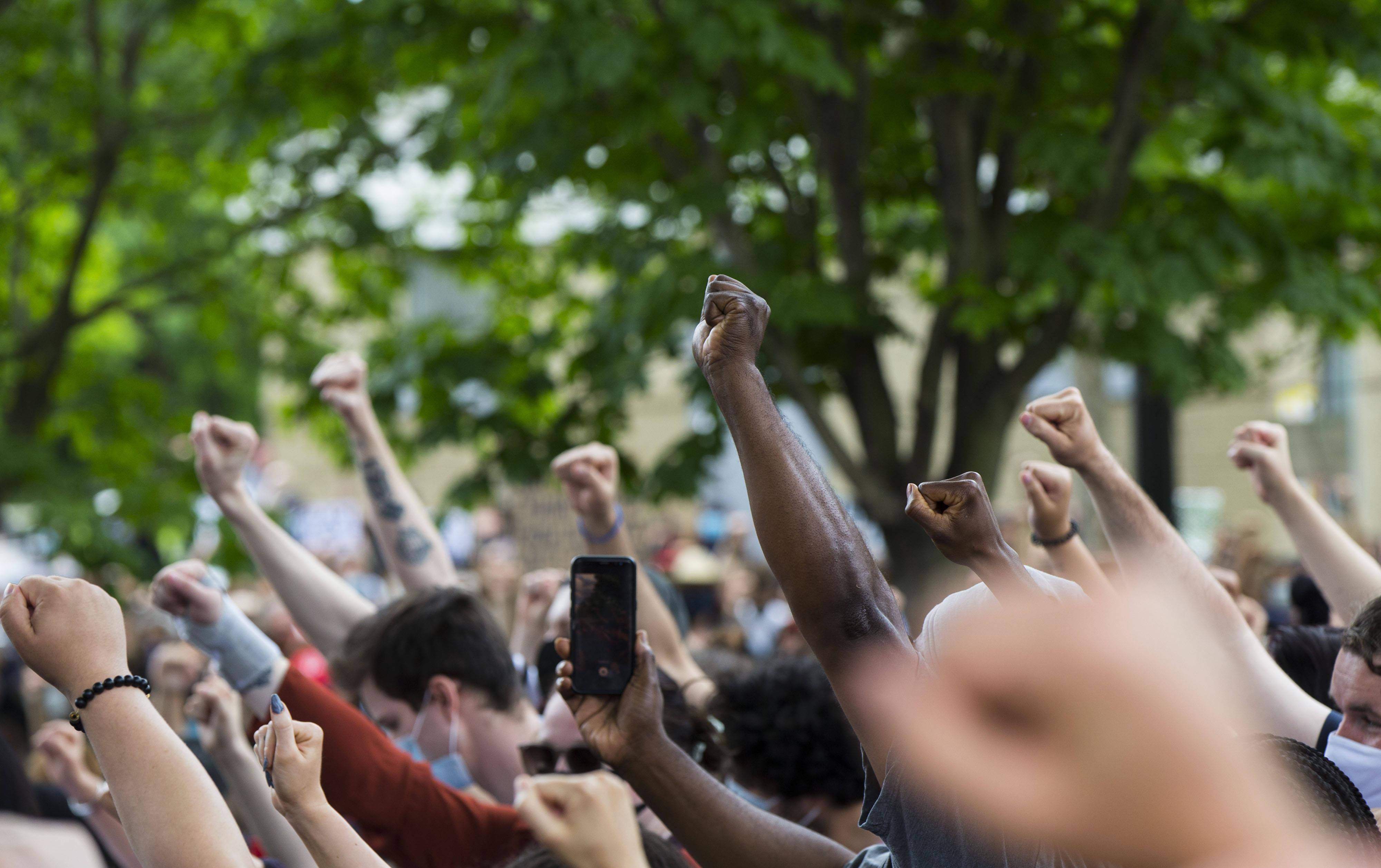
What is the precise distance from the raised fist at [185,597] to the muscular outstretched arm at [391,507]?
0.85m

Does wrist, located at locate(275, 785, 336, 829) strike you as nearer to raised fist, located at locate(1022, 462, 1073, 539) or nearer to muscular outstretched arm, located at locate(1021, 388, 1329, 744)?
muscular outstretched arm, located at locate(1021, 388, 1329, 744)

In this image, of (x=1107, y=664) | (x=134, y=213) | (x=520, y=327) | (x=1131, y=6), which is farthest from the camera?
(x=134, y=213)

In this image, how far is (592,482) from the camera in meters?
2.80

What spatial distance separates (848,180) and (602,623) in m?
3.80

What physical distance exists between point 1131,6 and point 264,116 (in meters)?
3.82

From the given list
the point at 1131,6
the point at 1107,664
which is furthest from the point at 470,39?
the point at 1107,664

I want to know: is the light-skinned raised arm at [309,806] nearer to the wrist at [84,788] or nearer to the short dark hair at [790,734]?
the short dark hair at [790,734]

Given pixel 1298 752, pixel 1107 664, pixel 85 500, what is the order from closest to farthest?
pixel 1107 664, pixel 1298 752, pixel 85 500

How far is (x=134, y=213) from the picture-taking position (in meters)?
8.33

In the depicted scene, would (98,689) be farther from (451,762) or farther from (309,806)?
(451,762)

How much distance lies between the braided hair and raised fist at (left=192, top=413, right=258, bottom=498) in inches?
86.5

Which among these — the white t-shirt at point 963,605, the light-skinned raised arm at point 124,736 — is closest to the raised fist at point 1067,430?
the white t-shirt at point 963,605

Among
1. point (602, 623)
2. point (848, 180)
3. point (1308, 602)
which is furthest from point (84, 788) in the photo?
point (848, 180)

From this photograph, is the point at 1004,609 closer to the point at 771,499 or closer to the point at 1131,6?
the point at 771,499
